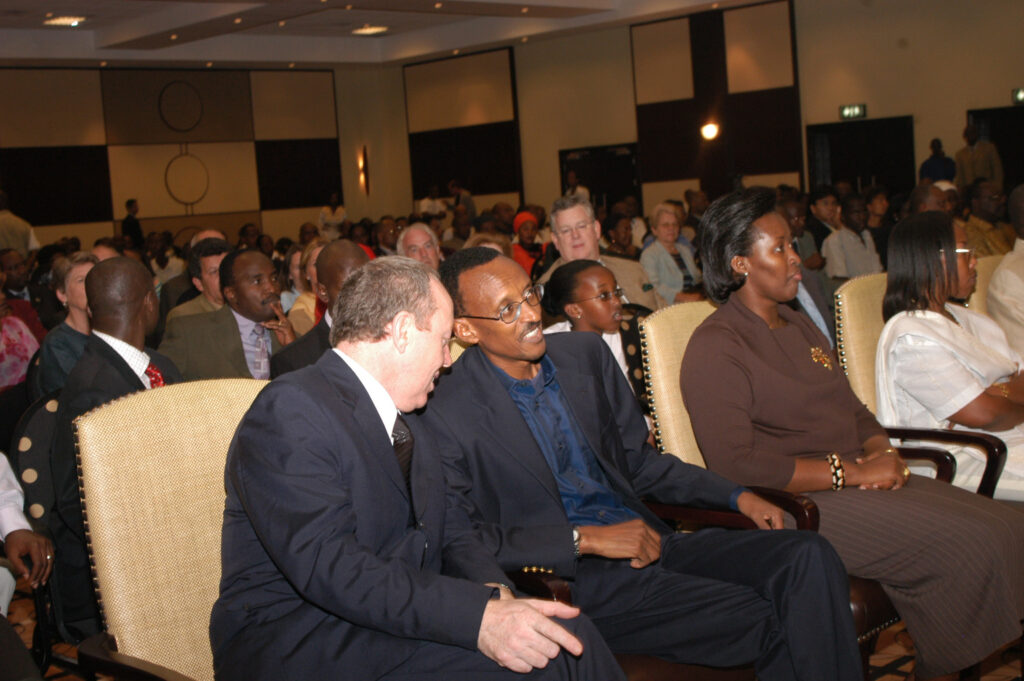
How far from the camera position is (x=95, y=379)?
2770 millimetres

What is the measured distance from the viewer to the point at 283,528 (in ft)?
5.55

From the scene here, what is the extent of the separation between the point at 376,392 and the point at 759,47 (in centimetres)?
1322

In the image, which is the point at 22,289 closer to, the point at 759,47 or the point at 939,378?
the point at 939,378

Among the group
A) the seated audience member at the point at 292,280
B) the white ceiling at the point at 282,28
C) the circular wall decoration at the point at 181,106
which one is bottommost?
the seated audience member at the point at 292,280

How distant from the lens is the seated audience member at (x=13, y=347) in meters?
5.47

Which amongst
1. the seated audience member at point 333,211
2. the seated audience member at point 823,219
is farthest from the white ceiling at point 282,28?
the seated audience member at point 823,219

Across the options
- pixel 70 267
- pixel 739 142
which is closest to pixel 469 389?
pixel 70 267

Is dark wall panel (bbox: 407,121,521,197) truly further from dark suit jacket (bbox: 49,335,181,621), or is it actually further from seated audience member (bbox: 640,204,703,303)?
dark suit jacket (bbox: 49,335,181,621)

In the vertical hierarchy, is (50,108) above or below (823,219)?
above

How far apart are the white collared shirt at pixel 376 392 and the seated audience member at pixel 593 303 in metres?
1.94

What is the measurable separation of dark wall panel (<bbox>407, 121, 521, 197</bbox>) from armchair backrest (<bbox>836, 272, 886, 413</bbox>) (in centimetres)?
1356

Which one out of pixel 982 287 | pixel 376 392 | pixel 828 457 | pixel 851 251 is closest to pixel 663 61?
pixel 851 251

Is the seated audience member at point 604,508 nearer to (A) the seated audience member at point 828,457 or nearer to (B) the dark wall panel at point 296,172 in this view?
(A) the seated audience member at point 828,457

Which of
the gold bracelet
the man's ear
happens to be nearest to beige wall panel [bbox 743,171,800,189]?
the gold bracelet
